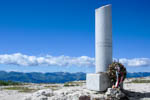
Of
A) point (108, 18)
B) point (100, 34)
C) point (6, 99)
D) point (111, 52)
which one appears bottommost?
point (6, 99)

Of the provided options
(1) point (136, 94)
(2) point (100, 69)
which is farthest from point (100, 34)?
(1) point (136, 94)

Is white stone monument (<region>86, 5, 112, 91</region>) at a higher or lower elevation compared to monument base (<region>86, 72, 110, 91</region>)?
higher

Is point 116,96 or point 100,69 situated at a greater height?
point 100,69

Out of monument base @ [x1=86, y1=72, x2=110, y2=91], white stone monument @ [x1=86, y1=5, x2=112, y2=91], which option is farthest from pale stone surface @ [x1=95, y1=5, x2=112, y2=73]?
monument base @ [x1=86, y1=72, x2=110, y2=91]

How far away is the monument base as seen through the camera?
14750 millimetres

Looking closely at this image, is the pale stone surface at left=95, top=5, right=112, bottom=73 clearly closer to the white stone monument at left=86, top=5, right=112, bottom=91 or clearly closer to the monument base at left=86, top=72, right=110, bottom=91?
the white stone monument at left=86, top=5, right=112, bottom=91

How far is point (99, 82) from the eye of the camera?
48.3 ft

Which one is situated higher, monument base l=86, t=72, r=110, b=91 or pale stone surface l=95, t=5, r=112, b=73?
pale stone surface l=95, t=5, r=112, b=73

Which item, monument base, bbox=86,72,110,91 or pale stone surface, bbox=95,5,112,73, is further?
pale stone surface, bbox=95,5,112,73

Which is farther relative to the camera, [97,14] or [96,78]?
[97,14]

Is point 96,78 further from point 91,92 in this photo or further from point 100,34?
point 100,34

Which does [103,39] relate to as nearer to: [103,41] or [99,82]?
[103,41]

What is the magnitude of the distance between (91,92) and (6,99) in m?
6.69

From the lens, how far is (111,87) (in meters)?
15.3
